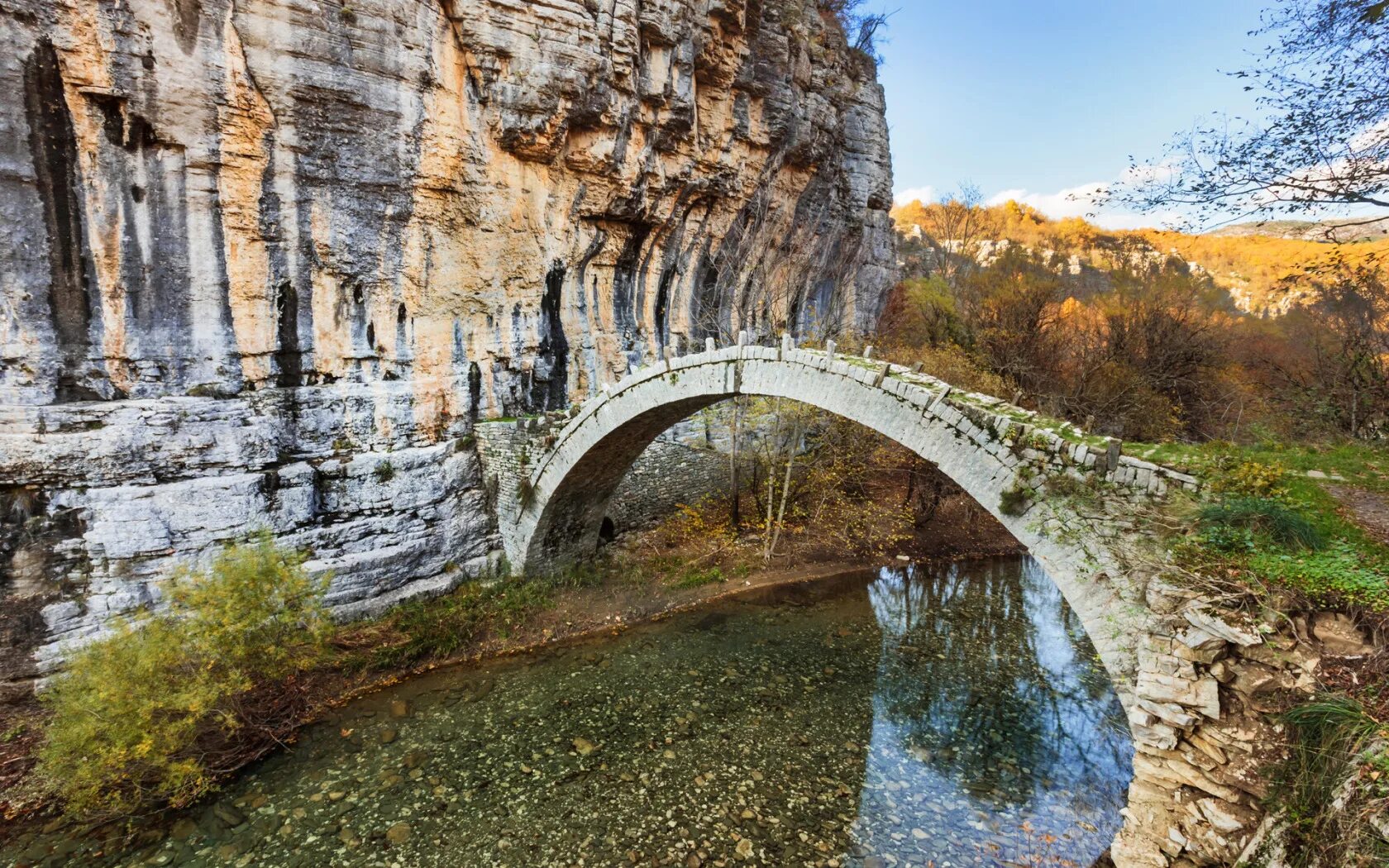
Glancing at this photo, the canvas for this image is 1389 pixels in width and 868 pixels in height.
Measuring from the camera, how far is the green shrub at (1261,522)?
4.02m

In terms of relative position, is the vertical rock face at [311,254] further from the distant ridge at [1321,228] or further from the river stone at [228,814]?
the distant ridge at [1321,228]

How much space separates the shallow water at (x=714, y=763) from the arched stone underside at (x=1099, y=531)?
1996mm

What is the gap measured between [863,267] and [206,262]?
18507 mm

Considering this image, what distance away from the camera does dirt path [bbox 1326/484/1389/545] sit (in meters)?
4.16

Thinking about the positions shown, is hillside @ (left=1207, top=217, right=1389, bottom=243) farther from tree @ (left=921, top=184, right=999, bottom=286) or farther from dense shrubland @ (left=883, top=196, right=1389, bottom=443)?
tree @ (left=921, top=184, right=999, bottom=286)

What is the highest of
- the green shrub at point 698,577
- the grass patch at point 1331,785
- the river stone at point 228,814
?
the grass patch at point 1331,785

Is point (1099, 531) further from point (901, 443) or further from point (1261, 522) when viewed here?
point (901, 443)

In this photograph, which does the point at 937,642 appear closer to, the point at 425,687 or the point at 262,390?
the point at 425,687

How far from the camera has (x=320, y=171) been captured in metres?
8.00

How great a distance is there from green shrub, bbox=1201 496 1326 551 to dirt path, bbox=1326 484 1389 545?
47 centimetres

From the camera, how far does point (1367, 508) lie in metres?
4.51

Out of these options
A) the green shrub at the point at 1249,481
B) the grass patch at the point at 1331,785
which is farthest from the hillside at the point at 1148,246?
the grass patch at the point at 1331,785

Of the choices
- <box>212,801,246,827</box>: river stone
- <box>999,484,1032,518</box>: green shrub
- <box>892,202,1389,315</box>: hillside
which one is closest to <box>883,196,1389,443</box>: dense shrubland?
<box>892,202,1389,315</box>: hillside

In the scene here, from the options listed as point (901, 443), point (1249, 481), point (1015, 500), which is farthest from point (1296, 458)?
point (901, 443)
